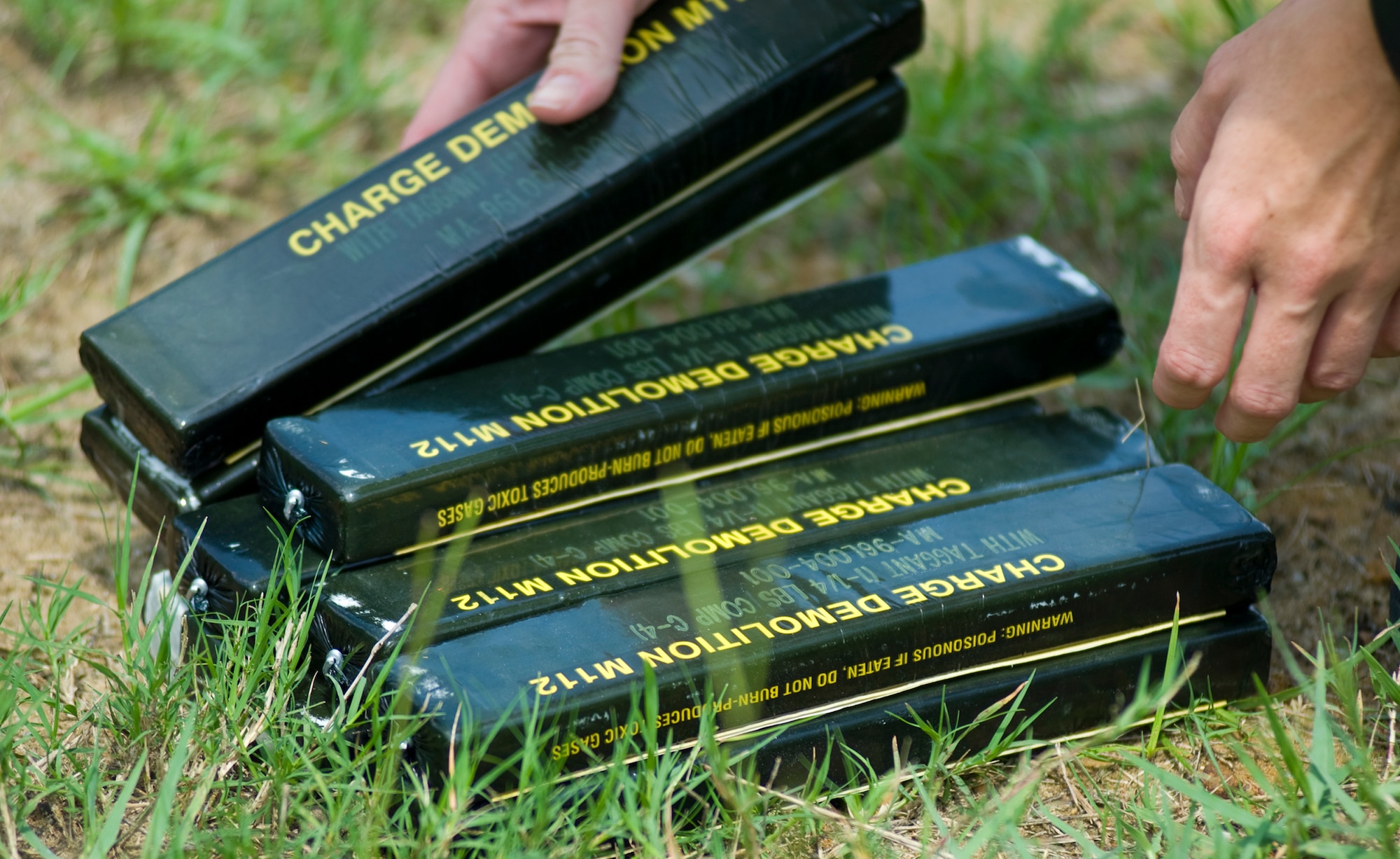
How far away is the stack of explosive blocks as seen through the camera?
47.4 inches

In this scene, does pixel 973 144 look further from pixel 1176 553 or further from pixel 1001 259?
pixel 1176 553

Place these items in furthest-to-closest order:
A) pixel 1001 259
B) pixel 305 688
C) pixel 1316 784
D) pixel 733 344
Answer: pixel 1001 259 → pixel 733 344 → pixel 305 688 → pixel 1316 784

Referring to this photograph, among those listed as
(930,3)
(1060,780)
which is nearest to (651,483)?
(1060,780)

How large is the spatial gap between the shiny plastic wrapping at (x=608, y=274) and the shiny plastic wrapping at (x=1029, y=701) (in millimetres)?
632

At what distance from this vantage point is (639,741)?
1169mm

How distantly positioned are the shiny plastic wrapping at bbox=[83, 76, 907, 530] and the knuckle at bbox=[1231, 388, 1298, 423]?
28.2 inches

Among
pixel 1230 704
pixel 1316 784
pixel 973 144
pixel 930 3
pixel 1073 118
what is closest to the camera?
pixel 1316 784

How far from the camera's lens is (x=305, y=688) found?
1232 mm

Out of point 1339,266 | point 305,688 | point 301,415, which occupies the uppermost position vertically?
point 1339,266

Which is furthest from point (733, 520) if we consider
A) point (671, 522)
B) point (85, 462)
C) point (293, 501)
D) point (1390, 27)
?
point (85, 462)

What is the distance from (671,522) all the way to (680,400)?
0.14 meters

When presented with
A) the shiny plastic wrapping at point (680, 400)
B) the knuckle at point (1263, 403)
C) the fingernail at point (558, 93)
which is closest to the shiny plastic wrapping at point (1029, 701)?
the knuckle at point (1263, 403)

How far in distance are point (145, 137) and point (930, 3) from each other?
Answer: 1.67m

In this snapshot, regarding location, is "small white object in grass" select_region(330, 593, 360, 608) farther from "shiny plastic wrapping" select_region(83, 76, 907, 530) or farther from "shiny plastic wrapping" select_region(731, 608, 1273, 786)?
"shiny plastic wrapping" select_region(731, 608, 1273, 786)
